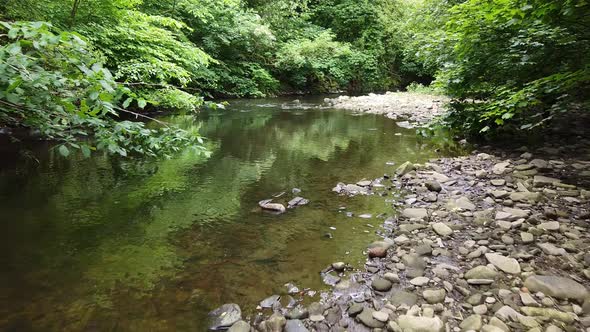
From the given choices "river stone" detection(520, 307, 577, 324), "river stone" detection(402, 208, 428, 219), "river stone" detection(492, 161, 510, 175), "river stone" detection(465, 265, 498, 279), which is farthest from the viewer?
"river stone" detection(492, 161, 510, 175)

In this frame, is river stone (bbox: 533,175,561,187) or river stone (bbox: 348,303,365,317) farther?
river stone (bbox: 533,175,561,187)

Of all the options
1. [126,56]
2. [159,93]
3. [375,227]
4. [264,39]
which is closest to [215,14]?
[264,39]

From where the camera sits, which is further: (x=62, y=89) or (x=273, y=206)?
(x=273, y=206)

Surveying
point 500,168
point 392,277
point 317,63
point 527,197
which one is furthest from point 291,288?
point 317,63

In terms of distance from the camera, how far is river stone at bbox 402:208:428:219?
445 cm

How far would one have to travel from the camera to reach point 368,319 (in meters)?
2.74

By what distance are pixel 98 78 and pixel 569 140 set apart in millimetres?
8550

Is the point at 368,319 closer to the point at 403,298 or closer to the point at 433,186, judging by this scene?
the point at 403,298

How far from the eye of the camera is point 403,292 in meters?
3.02

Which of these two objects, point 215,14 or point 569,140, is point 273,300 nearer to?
point 569,140

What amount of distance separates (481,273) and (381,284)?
2.82 ft

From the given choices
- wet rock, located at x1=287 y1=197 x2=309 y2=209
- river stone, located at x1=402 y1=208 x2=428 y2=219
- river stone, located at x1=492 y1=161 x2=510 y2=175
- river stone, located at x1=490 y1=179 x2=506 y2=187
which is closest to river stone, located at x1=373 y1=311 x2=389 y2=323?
river stone, located at x1=402 y1=208 x2=428 y2=219

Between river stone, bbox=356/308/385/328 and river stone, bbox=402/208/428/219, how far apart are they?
1914 mm

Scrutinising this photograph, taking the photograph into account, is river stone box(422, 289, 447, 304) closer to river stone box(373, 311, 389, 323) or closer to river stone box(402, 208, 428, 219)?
river stone box(373, 311, 389, 323)
